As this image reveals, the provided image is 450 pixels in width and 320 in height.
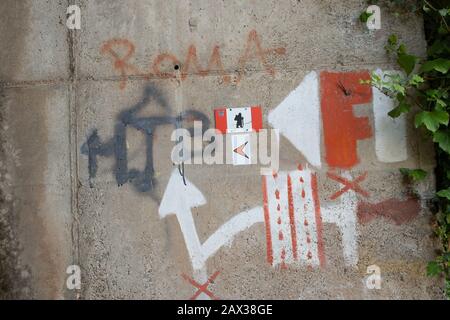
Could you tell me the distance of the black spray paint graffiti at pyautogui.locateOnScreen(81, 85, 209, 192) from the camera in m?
2.82

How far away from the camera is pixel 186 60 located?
9.29 feet

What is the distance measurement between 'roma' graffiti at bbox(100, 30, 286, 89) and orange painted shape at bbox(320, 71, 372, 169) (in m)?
0.45

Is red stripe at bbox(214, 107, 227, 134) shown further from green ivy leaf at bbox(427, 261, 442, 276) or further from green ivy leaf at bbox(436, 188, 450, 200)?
green ivy leaf at bbox(427, 261, 442, 276)

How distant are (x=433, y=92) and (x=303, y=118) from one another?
0.83 m

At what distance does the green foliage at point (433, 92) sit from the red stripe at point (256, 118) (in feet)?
2.52

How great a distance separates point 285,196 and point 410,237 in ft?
2.96

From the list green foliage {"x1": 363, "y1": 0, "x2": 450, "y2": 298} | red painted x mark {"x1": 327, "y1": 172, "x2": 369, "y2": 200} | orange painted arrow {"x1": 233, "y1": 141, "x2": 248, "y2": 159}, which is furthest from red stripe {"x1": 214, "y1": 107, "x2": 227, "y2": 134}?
green foliage {"x1": 363, "y1": 0, "x2": 450, "y2": 298}

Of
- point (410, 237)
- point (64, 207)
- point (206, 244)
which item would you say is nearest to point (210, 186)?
point (206, 244)

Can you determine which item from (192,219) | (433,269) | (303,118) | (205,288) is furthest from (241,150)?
(433,269)

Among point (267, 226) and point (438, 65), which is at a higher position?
point (438, 65)

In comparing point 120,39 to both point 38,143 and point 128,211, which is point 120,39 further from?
point 128,211

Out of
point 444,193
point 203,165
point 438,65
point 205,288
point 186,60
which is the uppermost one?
point 186,60

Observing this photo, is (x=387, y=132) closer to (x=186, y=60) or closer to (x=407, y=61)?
(x=407, y=61)

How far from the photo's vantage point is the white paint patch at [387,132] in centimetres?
271
